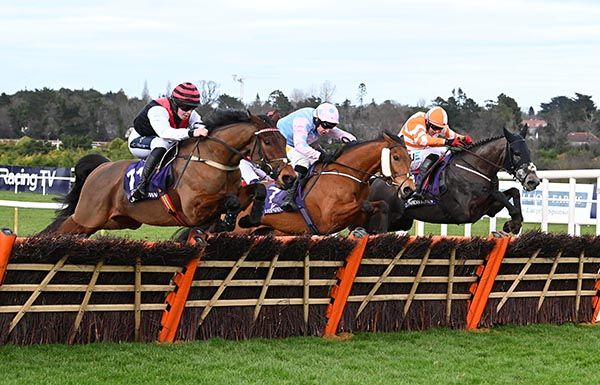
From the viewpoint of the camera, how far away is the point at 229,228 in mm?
7516

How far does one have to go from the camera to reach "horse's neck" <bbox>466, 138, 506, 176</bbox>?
940 cm

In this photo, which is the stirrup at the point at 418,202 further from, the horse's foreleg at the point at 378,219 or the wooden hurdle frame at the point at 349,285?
the wooden hurdle frame at the point at 349,285

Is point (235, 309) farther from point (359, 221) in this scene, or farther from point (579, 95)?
point (579, 95)

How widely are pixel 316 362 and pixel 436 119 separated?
15.7 ft

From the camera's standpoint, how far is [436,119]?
9.83 metres

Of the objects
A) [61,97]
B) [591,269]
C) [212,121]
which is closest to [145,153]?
[212,121]

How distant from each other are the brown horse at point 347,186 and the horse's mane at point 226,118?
4.51 feet

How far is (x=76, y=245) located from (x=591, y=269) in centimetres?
454

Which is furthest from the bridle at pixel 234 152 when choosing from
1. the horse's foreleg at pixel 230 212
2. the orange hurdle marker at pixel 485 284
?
the orange hurdle marker at pixel 485 284

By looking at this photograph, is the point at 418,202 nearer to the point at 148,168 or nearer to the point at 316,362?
the point at 148,168

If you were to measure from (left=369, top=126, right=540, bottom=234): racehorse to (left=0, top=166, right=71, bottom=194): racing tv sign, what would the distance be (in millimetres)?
15707

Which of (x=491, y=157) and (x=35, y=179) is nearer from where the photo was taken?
(x=491, y=157)

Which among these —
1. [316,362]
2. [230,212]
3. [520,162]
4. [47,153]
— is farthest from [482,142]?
[47,153]

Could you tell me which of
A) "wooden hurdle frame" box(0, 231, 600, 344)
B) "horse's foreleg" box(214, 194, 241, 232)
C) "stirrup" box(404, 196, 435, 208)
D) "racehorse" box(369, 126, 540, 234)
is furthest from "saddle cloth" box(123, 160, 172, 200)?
"stirrup" box(404, 196, 435, 208)
